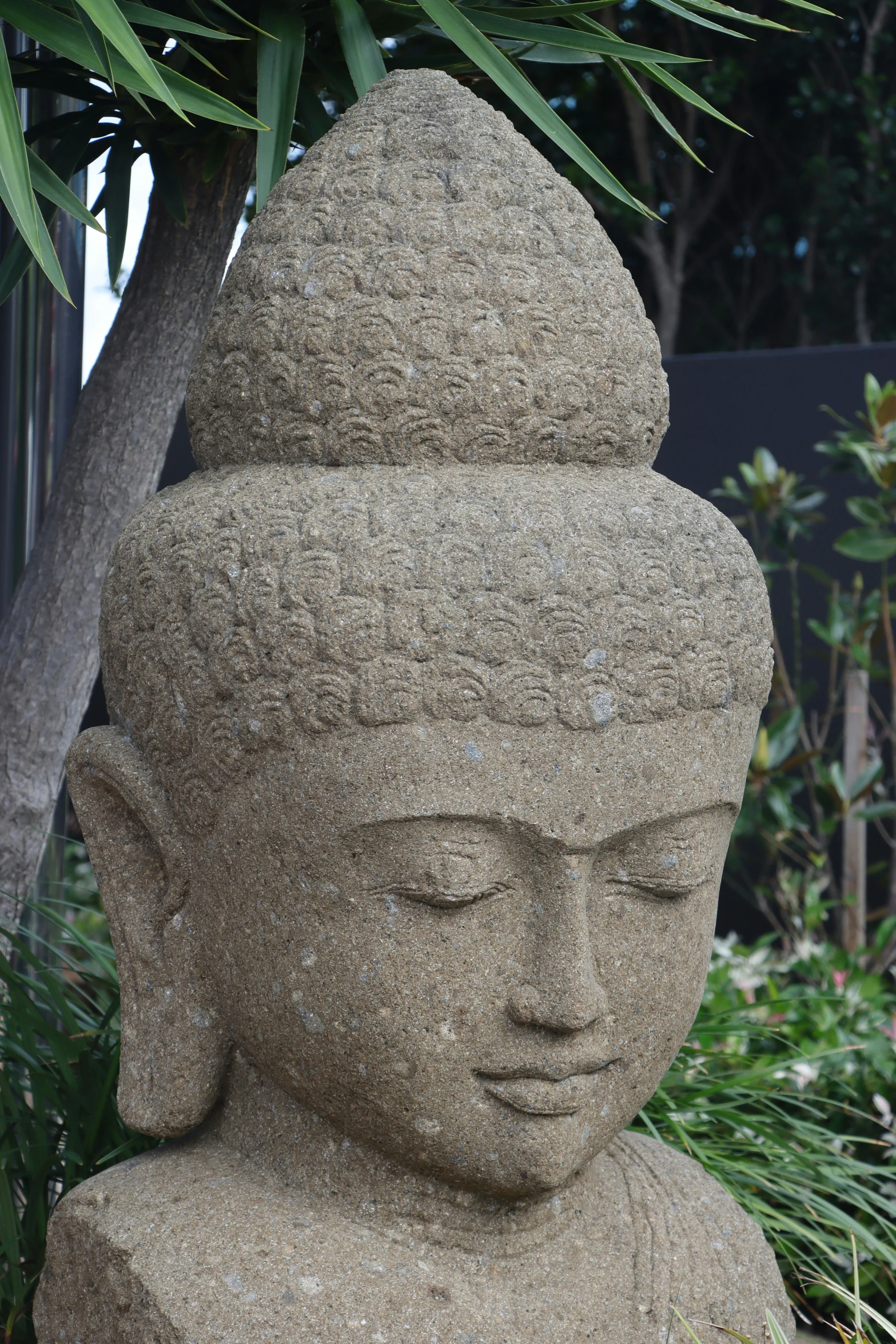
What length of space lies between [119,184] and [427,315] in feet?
4.22

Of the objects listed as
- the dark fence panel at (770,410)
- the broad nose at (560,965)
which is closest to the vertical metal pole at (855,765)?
the dark fence panel at (770,410)

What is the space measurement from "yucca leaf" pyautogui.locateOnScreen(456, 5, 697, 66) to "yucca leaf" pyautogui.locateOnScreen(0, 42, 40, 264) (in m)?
0.81

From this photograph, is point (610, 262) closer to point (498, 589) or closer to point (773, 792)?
point (498, 589)

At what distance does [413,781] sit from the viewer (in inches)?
57.6

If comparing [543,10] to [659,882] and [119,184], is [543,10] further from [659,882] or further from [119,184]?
[659,882]

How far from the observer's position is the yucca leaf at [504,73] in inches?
83.2

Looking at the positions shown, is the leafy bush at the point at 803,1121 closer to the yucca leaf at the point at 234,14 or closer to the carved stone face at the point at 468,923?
the carved stone face at the point at 468,923

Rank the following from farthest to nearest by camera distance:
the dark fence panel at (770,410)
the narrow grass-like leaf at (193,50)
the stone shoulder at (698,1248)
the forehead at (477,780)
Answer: the dark fence panel at (770,410), the narrow grass-like leaf at (193,50), the stone shoulder at (698,1248), the forehead at (477,780)

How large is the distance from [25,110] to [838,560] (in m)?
3.33

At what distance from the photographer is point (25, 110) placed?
10.1 feet

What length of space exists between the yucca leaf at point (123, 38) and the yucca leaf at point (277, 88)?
52 cm

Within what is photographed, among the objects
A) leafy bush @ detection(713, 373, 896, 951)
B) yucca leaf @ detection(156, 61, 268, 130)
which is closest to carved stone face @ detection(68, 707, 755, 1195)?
yucca leaf @ detection(156, 61, 268, 130)

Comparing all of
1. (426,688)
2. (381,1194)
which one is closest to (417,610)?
(426,688)

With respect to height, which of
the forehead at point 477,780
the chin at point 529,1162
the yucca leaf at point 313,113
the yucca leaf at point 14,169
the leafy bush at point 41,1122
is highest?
the yucca leaf at point 313,113
